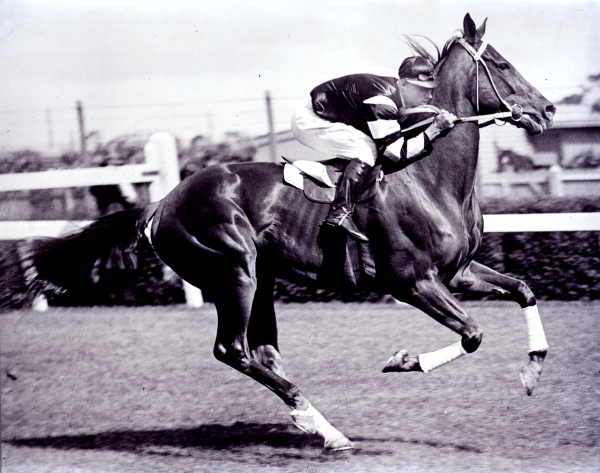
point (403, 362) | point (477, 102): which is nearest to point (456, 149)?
point (477, 102)

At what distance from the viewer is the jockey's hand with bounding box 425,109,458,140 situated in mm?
4492

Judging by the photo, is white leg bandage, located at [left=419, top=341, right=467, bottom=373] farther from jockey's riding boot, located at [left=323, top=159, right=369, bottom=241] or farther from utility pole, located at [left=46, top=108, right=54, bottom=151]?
utility pole, located at [left=46, top=108, right=54, bottom=151]

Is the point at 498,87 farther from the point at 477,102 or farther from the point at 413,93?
the point at 413,93

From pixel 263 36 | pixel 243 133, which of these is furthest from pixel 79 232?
pixel 263 36

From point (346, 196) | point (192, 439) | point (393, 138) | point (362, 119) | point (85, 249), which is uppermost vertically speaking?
point (362, 119)

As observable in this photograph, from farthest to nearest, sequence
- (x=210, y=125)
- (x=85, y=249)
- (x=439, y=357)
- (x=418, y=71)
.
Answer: (x=210, y=125) → (x=85, y=249) → (x=418, y=71) → (x=439, y=357)

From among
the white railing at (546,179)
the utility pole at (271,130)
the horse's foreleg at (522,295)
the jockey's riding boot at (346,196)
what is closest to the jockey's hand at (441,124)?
the jockey's riding boot at (346,196)

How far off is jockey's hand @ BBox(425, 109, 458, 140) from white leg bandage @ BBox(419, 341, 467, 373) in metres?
1.06

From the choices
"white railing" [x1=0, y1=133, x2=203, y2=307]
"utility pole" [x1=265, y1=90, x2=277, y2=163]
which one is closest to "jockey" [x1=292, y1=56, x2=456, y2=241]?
"utility pole" [x1=265, y1=90, x2=277, y2=163]

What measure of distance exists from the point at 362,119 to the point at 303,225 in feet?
2.03

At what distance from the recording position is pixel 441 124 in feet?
14.7

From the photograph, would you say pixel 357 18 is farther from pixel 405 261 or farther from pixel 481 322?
pixel 481 322

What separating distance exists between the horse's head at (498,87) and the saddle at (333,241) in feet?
2.32

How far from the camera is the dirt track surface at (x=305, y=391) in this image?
4367mm
